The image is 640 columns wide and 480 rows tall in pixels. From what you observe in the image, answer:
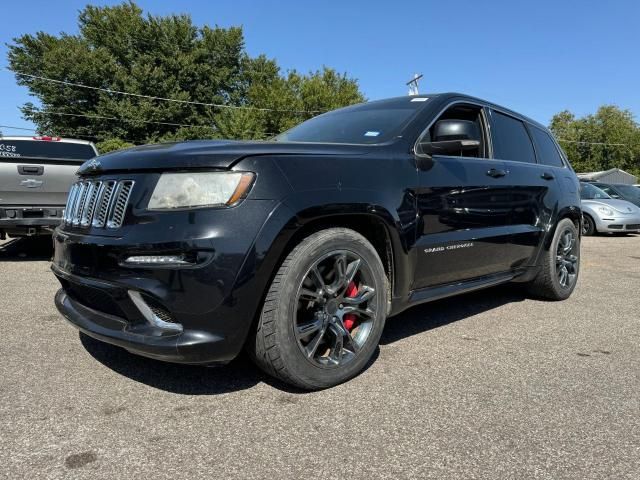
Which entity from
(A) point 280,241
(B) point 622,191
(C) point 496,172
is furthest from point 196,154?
(B) point 622,191

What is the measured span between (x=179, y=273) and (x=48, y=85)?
143ft

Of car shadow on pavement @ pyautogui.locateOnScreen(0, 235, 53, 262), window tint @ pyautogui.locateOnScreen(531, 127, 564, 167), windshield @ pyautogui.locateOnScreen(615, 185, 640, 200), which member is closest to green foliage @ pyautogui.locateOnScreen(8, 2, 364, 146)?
windshield @ pyautogui.locateOnScreen(615, 185, 640, 200)

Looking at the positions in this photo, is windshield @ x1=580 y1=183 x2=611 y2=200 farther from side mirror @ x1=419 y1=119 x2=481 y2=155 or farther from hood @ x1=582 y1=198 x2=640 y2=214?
side mirror @ x1=419 y1=119 x2=481 y2=155

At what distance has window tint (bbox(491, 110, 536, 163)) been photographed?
4253 mm

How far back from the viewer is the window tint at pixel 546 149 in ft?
16.3

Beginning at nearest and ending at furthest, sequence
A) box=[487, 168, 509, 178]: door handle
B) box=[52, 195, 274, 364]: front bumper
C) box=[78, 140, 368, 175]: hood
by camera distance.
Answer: box=[52, 195, 274, 364]: front bumper → box=[78, 140, 368, 175]: hood → box=[487, 168, 509, 178]: door handle

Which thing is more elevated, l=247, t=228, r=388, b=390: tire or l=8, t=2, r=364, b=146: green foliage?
l=8, t=2, r=364, b=146: green foliage

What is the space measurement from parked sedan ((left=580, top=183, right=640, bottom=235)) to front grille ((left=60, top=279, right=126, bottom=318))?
13.2m

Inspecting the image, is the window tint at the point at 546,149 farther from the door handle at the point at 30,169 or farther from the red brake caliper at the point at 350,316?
the door handle at the point at 30,169

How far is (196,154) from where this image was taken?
7.97 feet

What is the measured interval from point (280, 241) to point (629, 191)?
17.4m

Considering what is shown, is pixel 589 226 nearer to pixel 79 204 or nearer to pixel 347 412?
pixel 347 412

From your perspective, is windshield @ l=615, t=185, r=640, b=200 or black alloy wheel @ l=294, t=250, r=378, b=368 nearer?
black alloy wheel @ l=294, t=250, r=378, b=368

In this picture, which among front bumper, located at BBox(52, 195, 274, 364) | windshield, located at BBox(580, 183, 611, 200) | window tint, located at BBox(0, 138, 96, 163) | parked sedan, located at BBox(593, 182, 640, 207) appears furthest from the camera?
parked sedan, located at BBox(593, 182, 640, 207)
